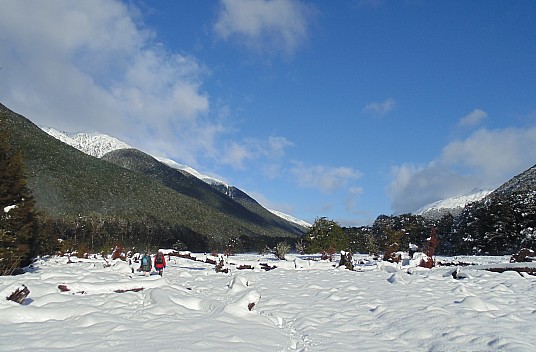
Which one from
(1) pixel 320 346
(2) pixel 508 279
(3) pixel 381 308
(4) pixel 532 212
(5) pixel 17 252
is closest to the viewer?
(1) pixel 320 346

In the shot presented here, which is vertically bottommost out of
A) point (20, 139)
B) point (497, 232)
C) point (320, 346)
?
point (320, 346)

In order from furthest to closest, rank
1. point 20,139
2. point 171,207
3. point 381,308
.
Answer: point 171,207 → point 20,139 → point 381,308

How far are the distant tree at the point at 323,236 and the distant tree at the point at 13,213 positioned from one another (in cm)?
2544

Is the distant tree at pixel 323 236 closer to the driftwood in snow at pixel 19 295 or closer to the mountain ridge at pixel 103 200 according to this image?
the driftwood in snow at pixel 19 295

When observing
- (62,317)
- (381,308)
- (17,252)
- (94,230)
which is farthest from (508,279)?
(94,230)

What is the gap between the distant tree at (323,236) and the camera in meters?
38.6

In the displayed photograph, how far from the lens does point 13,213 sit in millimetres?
15438

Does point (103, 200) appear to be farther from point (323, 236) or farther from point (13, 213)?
point (13, 213)

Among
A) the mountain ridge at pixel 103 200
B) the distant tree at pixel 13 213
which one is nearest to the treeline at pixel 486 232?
the distant tree at pixel 13 213

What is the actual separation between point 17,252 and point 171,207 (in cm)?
10329

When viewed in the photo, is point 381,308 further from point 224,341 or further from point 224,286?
point 224,286

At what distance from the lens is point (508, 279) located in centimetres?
1224

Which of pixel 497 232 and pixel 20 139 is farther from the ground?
pixel 20 139

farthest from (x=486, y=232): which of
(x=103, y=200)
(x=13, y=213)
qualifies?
(x=103, y=200)
